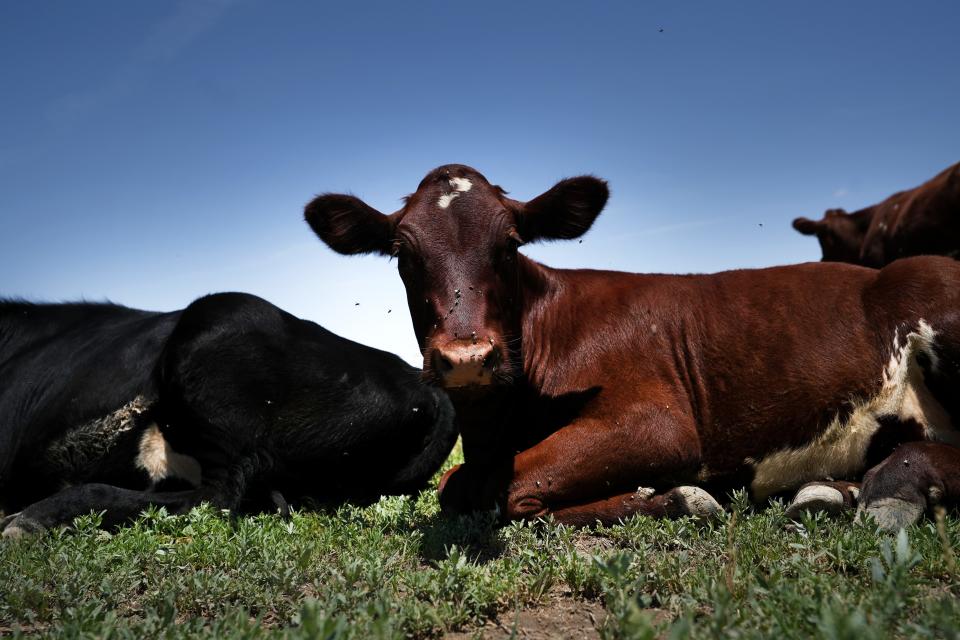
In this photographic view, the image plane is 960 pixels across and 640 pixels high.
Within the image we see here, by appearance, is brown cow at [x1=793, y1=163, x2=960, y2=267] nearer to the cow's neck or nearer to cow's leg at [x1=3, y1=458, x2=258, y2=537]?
the cow's neck

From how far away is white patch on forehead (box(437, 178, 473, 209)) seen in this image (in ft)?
15.4

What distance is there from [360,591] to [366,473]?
3.17 meters

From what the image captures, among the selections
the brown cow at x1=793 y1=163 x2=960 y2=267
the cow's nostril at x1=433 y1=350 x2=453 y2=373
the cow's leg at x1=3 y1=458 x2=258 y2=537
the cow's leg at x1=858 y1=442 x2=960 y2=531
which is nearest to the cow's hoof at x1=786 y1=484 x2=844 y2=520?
the cow's leg at x1=858 y1=442 x2=960 y2=531

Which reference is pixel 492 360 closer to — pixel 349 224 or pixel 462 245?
pixel 462 245

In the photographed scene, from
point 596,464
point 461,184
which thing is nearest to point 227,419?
point 461,184

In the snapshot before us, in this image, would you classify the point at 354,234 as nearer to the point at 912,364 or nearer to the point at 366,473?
the point at 366,473

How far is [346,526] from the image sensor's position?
473cm

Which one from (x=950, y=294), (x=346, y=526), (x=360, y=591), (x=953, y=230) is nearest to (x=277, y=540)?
(x=346, y=526)

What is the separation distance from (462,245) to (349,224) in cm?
128

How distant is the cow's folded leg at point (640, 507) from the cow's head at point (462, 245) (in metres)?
0.92

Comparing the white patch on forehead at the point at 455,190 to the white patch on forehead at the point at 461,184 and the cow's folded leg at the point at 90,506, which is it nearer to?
the white patch on forehead at the point at 461,184

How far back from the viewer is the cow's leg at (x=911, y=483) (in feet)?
13.2

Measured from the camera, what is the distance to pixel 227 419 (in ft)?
18.6

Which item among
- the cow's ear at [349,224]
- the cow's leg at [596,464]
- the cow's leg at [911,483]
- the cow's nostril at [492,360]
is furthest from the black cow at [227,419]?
the cow's leg at [911,483]
